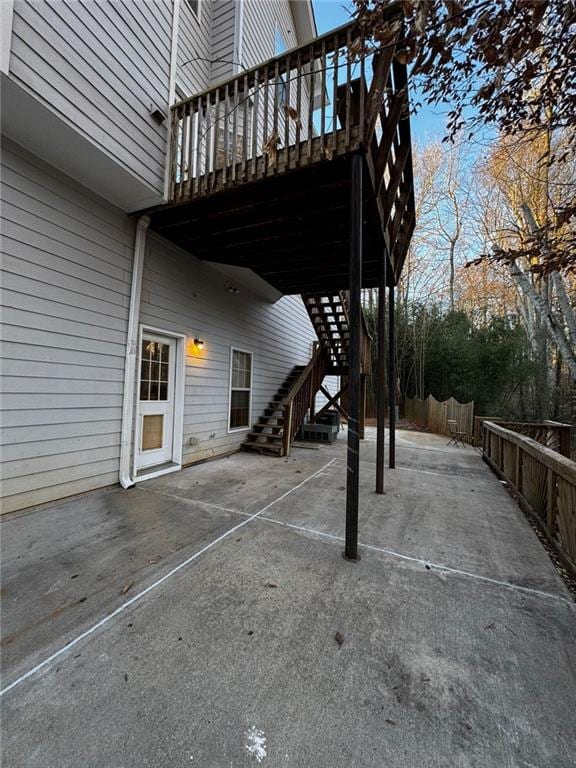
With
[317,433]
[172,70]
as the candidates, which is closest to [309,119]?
[172,70]

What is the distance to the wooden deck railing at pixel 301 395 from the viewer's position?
6.06 metres

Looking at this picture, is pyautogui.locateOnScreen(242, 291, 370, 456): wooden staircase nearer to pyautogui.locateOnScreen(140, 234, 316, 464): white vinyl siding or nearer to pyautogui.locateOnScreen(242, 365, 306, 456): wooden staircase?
pyautogui.locateOnScreen(242, 365, 306, 456): wooden staircase

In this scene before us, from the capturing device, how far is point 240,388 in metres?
6.51

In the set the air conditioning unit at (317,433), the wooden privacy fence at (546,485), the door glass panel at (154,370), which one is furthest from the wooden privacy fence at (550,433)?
the door glass panel at (154,370)

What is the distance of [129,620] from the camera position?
1732mm

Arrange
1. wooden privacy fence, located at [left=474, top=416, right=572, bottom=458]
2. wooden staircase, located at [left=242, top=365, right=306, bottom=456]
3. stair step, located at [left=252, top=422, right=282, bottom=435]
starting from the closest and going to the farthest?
wooden privacy fence, located at [left=474, top=416, right=572, bottom=458] → wooden staircase, located at [left=242, top=365, right=306, bottom=456] → stair step, located at [left=252, top=422, right=282, bottom=435]

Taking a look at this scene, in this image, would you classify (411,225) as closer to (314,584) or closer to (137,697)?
(314,584)

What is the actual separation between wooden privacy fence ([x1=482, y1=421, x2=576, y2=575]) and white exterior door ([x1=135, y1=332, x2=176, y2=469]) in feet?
14.7

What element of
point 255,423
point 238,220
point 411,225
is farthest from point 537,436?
point 238,220

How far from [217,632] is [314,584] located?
70 centimetres

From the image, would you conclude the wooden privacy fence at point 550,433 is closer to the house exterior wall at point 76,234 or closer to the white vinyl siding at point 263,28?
the house exterior wall at point 76,234

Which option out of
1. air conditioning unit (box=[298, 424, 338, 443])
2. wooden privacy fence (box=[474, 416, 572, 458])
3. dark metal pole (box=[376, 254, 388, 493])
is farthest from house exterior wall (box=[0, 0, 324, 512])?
wooden privacy fence (box=[474, 416, 572, 458])

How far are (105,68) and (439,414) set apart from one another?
10607 millimetres

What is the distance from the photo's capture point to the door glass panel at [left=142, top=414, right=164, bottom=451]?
444 centimetres
